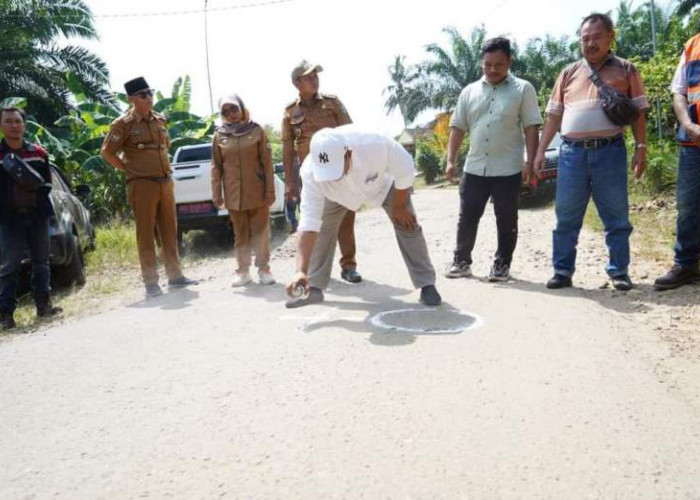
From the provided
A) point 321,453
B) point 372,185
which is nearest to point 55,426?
point 321,453

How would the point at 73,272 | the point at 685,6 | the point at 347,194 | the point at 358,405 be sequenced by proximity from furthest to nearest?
the point at 685,6 → the point at 73,272 → the point at 347,194 → the point at 358,405

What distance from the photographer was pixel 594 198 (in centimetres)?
507

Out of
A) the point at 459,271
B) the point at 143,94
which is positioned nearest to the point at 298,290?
the point at 459,271

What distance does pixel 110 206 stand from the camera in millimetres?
15383

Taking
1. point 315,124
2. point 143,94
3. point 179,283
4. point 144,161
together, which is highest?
point 143,94

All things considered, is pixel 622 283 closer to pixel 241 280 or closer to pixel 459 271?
pixel 459 271

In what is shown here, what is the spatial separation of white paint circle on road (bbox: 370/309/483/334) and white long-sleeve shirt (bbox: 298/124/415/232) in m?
0.82

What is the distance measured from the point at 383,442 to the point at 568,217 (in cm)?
330

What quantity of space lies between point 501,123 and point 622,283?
1.67 m

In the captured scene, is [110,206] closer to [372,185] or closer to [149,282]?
[149,282]

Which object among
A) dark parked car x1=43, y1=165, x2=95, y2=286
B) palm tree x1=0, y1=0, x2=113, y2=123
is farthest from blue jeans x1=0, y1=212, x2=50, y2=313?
palm tree x1=0, y1=0, x2=113, y2=123

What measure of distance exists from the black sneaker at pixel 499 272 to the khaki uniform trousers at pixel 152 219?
10.5ft

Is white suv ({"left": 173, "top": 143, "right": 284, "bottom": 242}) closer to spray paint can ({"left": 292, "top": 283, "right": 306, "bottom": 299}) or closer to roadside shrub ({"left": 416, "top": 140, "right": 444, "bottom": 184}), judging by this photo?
spray paint can ({"left": 292, "top": 283, "right": 306, "bottom": 299})

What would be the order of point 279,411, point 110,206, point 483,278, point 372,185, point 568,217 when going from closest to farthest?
point 279,411, point 372,185, point 568,217, point 483,278, point 110,206
